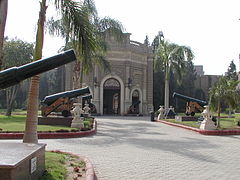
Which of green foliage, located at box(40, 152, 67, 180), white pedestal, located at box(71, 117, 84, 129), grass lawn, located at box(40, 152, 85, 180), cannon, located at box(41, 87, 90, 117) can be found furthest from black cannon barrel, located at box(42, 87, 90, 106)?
green foliage, located at box(40, 152, 67, 180)

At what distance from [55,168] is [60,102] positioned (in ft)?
44.9

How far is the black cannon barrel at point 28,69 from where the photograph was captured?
444cm

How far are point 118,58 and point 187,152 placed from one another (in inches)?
1052

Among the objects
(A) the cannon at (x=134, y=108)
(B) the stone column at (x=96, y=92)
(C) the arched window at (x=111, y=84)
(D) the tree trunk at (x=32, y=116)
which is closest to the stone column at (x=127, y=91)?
(A) the cannon at (x=134, y=108)

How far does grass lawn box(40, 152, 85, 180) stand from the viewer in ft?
17.0

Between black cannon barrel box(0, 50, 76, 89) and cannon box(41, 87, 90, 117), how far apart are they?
45.3 feet

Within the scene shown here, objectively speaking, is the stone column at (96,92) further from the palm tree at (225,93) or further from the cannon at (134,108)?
the palm tree at (225,93)

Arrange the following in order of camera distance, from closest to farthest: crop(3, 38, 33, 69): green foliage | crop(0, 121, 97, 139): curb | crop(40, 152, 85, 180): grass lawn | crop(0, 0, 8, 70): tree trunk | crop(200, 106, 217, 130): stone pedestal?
crop(40, 152, 85, 180): grass lawn
crop(0, 0, 8, 70): tree trunk
crop(0, 121, 97, 139): curb
crop(200, 106, 217, 130): stone pedestal
crop(3, 38, 33, 69): green foliage

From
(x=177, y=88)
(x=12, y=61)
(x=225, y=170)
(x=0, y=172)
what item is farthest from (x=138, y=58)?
(x=0, y=172)

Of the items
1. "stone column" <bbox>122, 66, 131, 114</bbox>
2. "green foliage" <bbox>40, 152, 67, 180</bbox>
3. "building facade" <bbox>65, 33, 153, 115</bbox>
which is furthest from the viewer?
"stone column" <bbox>122, 66, 131, 114</bbox>

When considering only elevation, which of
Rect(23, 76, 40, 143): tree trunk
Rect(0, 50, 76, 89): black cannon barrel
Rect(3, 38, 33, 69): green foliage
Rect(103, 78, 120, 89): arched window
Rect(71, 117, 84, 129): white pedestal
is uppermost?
Rect(3, 38, 33, 69): green foliage

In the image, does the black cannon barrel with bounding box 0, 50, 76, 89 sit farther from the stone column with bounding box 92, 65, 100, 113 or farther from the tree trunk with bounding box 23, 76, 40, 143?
the stone column with bounding box 92, 65, 100, 113

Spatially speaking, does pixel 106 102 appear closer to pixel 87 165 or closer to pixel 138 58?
pixel 138 58

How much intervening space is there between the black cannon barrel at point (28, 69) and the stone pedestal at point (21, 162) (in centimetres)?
97
